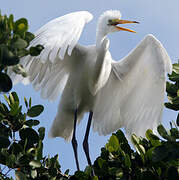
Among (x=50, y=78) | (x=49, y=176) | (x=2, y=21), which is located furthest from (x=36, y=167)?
(x=50, y=78)

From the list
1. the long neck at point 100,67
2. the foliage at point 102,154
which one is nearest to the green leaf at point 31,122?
the foliage at point 102,154

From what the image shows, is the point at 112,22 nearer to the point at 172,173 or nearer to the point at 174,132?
the point at 174,132

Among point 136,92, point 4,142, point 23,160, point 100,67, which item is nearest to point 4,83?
point 4,142

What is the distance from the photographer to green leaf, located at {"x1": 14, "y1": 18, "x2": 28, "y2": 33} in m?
2.55

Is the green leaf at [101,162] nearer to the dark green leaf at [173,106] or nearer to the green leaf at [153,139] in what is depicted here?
the green leaf at [153,139]

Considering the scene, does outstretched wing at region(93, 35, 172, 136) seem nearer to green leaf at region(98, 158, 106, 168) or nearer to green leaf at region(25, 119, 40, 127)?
green leaf at region(98, 158, 106, 168)

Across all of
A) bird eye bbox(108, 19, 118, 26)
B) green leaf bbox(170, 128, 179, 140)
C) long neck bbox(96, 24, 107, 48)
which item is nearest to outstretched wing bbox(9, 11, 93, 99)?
long neck bbox(96, 24, 107, 48)

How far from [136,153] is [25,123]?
3.24 feet

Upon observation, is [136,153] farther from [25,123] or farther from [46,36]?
[46,36]

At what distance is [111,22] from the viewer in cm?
502

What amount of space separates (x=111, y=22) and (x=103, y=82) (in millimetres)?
773

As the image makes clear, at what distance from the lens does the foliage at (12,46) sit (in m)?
2.32

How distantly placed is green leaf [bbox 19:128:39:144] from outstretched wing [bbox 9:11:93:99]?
69 centimetres

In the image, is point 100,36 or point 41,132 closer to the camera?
point 41,132
